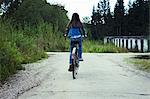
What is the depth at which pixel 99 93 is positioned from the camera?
903 centimetres

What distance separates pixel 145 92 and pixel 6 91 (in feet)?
9.67

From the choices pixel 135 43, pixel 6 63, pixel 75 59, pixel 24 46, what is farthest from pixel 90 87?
pixel 135 43

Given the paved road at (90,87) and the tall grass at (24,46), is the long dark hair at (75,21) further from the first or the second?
the tall grass at (24,46)

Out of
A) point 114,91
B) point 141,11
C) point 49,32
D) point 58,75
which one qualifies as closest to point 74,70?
point 58,75

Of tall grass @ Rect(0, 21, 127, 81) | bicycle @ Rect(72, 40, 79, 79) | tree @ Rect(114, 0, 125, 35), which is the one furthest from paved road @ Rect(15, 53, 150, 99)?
tree @ Rect(114, 0, 125, 35)

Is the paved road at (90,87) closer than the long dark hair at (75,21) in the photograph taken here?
Yes

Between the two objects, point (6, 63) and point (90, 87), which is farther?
point (6, 63)

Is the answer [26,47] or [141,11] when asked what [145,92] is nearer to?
[26,47]

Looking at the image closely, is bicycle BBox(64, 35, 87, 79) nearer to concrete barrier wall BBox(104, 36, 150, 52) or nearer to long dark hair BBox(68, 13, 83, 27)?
long dark hair BBox(68, 13, 83, 27)

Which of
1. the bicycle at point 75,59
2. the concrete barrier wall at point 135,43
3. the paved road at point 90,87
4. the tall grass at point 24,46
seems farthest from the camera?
the concrete barrier wall at point 135,43

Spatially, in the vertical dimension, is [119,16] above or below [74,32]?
above

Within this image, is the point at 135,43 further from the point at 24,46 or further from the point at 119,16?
the point at 24,46

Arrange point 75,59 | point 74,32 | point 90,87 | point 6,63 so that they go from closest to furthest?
point 90,87
point 75,59
point 6,63
point 74,32

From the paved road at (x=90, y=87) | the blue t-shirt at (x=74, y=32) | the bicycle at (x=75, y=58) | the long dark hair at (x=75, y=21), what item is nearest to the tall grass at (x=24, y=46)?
the paved road at (x=90, y=87)
